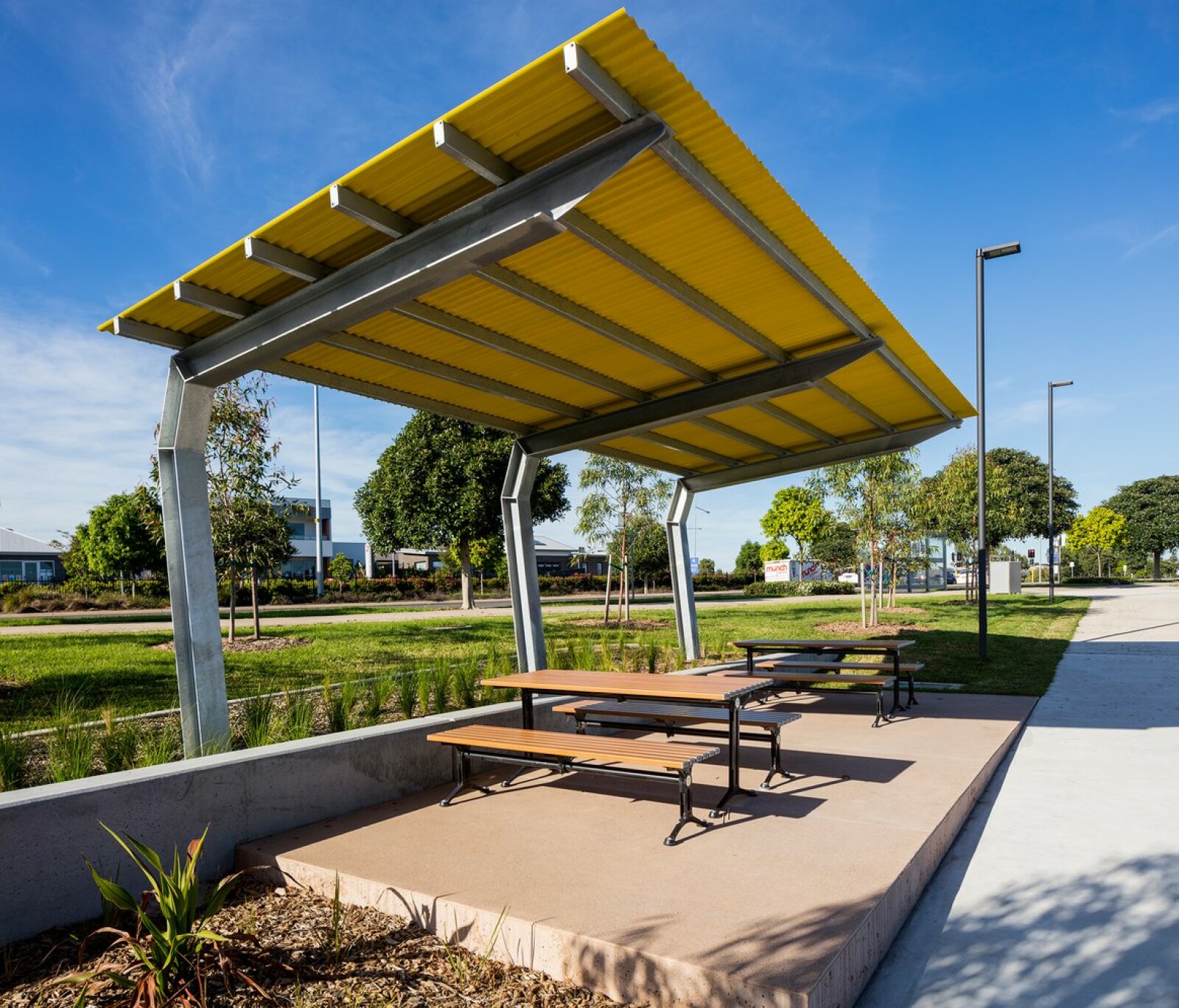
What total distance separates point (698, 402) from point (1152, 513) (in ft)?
315

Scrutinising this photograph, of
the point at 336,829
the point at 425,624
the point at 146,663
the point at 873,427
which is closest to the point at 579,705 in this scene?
the point at 336,829

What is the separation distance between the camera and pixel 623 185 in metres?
4.96

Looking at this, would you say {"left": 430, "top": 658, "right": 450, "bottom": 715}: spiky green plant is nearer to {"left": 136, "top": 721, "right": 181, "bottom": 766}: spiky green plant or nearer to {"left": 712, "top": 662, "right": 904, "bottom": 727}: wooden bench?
{"left": 136, "top": 721, "right": 181, "bottom": 766}: spiky green plant

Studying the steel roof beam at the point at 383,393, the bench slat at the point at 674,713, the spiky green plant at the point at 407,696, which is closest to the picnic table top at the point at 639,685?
the bench slat at the point at 674,713

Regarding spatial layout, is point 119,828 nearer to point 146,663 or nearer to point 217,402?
point 146,663

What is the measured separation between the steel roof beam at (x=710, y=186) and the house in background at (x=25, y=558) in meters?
74.1

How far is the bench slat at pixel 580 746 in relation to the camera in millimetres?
4797

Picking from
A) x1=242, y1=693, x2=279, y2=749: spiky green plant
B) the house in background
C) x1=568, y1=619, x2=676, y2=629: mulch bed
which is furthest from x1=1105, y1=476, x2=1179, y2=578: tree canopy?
the house in background

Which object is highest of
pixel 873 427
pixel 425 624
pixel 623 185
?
pixel 623 185

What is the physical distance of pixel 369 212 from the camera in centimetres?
495

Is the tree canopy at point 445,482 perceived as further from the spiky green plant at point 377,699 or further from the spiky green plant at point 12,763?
the spiky green plant at point 12,763

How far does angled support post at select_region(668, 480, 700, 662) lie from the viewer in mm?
12391

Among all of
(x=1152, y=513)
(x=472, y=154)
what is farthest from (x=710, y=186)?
(x=1152, y=513)

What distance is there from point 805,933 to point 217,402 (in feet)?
49.0
